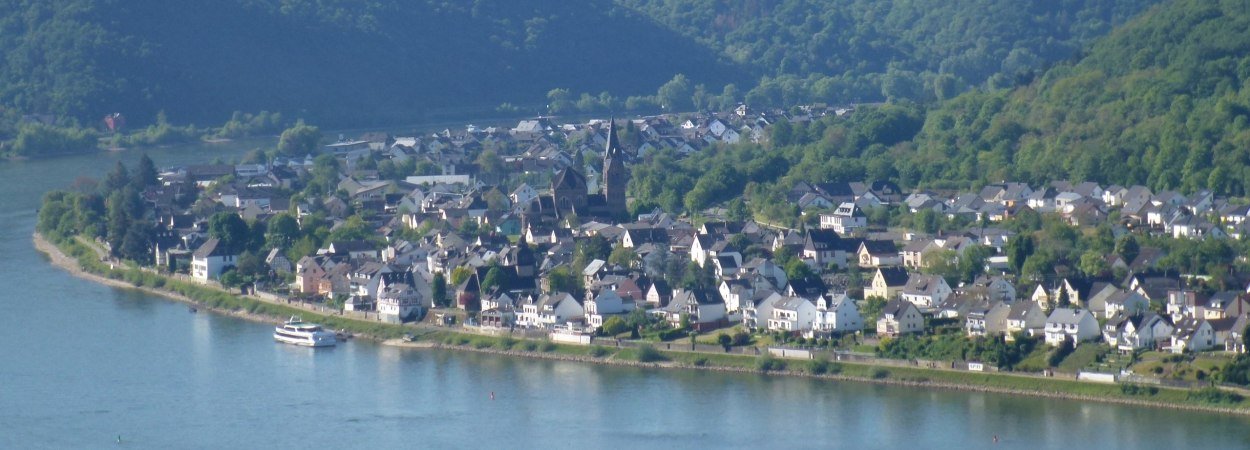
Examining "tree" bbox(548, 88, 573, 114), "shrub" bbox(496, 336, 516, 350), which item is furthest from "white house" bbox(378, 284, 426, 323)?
"tree" bbox(548, 88, 573, 114)

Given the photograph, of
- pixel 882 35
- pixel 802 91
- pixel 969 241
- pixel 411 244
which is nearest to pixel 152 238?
pixel 411 244

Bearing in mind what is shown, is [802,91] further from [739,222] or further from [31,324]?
[31,324]

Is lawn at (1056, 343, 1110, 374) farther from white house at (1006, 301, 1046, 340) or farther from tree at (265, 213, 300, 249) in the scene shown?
tree at (265, 213, 300, 249)

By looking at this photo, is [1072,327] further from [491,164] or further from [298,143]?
[298,143]

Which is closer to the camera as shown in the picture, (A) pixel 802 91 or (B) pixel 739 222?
(B) pixel 739 222

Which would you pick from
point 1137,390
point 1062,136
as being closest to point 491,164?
point 1062,136
